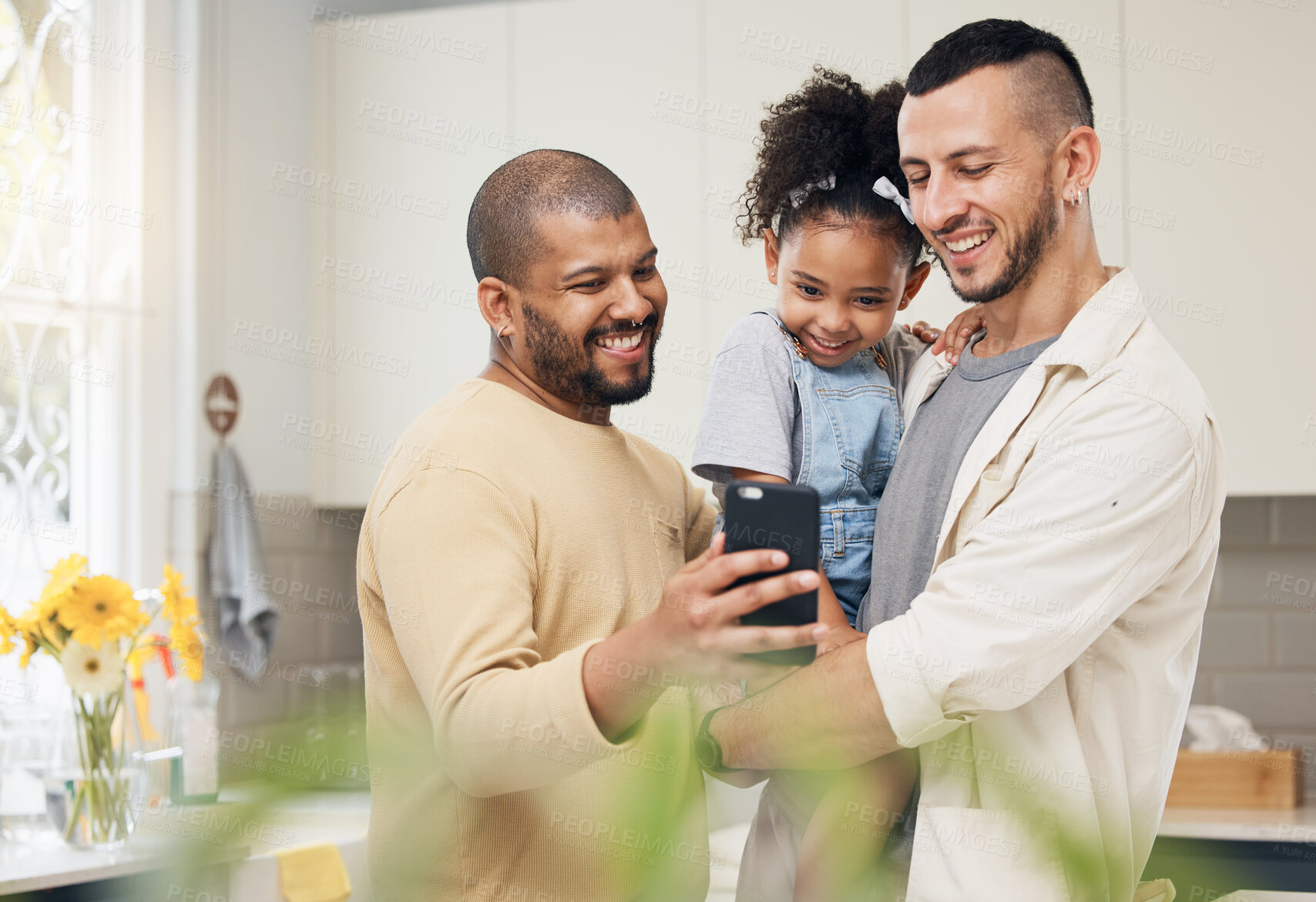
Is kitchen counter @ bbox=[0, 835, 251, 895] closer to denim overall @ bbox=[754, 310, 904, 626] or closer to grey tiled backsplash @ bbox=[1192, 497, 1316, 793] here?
denim overall @ bbox=[754, 310, 904, 626]

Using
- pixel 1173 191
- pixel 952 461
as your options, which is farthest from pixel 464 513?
pixel 1173 191

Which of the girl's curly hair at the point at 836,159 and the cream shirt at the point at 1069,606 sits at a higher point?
the girl's curly hair at the point at 836,159

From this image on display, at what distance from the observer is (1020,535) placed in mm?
1030

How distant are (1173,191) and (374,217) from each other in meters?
1.87

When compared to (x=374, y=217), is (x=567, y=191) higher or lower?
lower

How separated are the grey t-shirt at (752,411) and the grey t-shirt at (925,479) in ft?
0.42

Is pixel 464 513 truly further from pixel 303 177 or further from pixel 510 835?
pixel 303 177

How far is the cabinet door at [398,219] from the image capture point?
2.88 metres

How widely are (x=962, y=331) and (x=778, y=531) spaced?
0.68 meters

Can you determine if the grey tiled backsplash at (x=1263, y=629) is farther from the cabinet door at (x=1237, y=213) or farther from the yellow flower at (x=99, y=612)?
the yellow flower at (x=99, y=612)

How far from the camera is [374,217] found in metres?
2.94

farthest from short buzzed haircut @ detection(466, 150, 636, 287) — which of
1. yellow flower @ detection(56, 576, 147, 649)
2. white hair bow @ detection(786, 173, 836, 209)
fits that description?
yellow flower @ detection(56, 576, 147, 649)

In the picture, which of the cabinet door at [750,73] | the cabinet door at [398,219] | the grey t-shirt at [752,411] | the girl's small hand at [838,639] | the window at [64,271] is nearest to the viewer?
the girl's small hand at [838,639]

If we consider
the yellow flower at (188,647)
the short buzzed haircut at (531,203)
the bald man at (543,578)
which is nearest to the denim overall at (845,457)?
the bald man at (543,578)
